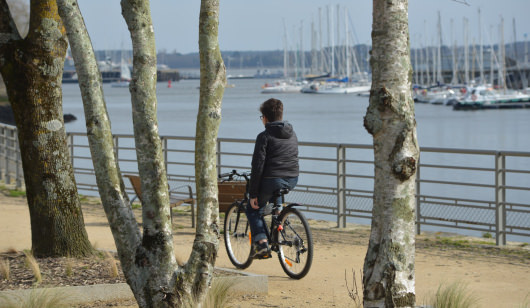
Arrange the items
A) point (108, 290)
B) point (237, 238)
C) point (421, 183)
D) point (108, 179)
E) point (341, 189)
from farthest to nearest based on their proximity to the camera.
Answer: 1. point (421, 183)
2. point (341, 189)
3. point (237, 238)
4. point (108, 290)
5. point (108, 179)

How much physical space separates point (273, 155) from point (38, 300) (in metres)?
2.44

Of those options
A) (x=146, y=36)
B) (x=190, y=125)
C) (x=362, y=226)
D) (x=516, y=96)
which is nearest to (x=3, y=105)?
(x=190, y=125)

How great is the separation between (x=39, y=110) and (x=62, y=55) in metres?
0.58

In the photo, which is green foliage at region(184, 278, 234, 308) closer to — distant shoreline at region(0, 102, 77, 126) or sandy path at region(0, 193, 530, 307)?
sandy path at region(0, 193, 530, 307)

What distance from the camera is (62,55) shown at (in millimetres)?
7863

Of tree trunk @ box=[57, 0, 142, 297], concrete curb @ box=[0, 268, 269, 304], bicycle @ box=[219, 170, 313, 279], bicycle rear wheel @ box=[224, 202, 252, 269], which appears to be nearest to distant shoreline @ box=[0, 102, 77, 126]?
→ bicycle rear wheel @ box=[224, 202, 252, 269]

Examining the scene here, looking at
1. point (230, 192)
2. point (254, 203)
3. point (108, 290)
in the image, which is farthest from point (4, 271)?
point (230, 192)

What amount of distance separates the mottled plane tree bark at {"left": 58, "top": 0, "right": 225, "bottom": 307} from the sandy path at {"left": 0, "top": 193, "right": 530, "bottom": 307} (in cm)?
101

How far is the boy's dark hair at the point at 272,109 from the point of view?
23.9 feet

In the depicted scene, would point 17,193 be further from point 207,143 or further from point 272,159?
point 207,143

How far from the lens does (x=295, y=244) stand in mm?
7383

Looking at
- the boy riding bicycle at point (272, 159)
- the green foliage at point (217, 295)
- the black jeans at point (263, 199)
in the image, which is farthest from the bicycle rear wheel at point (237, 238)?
the green foliage at point (217, 295)

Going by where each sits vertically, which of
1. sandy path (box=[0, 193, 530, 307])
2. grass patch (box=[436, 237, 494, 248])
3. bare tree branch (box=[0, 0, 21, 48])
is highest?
bare tree branch (box=[0, 0, 21, 48])

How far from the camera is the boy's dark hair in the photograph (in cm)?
730
